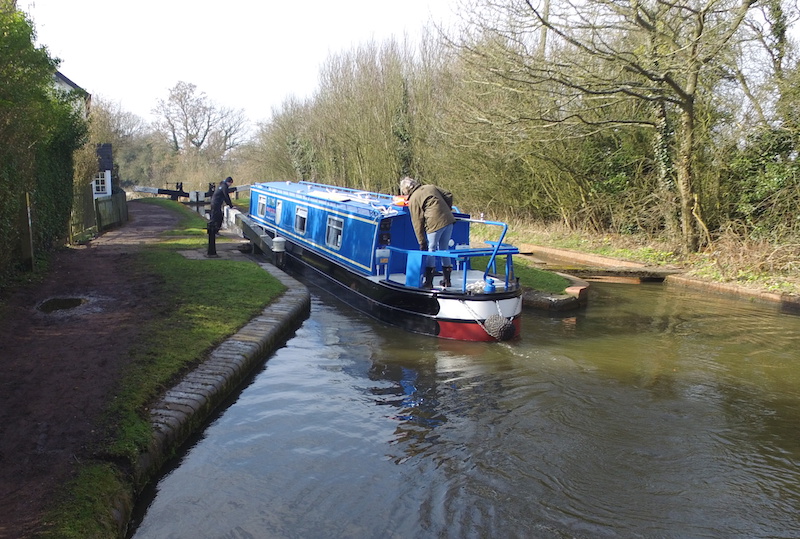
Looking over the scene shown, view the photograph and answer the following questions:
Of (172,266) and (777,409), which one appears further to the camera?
(172,266)

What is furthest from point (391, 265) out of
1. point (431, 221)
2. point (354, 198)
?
point (354, 198)

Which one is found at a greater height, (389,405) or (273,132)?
(273,132)

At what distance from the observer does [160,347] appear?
19.6ft

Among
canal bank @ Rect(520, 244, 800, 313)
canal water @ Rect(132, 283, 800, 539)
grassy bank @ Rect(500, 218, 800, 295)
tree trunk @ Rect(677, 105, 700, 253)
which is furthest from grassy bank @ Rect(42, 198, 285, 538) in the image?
tree trunk @ Rect(677, 105, 700, 253)

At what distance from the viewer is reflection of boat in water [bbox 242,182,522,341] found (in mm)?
8055

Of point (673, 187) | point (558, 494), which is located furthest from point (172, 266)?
point (673, 187)

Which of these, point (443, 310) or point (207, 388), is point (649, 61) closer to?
point (443, 310)

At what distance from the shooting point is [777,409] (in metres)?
5.99

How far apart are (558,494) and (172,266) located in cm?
813

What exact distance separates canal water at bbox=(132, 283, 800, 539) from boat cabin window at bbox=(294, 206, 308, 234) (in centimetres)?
444

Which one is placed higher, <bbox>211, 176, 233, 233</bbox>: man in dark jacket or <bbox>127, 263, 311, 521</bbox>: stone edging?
<bbox>211, 176, 233, 233</bbox>: man in dark jacket

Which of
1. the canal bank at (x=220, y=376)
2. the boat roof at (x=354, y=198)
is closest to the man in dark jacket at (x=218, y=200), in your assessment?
the boat roof at (x=354, y=198)

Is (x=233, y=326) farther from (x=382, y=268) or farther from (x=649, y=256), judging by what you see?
(x=649, y=256)

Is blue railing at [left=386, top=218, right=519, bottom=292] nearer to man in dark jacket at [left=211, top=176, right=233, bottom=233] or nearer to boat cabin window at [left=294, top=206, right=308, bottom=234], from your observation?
boat cabin window at [left=294, top=206, right=308, bottom=234]
